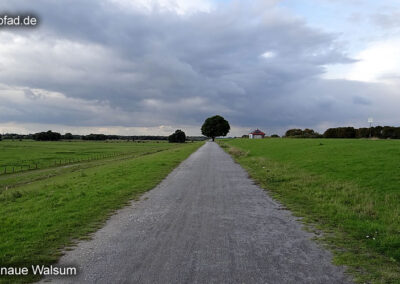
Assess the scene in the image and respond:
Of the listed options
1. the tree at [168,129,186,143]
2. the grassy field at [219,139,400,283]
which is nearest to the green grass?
the grassy field at [219,139,400,283]

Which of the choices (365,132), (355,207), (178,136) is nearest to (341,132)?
(365,132)

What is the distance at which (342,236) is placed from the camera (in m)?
7.20

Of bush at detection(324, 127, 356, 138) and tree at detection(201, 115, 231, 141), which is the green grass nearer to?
tree at detection(201, 115, 231, 141)

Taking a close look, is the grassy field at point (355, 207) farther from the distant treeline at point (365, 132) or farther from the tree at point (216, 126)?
the tree at point (216, 126)

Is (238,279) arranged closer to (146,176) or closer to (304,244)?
(304,244)

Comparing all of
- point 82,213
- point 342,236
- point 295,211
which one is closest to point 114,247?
point 82,213

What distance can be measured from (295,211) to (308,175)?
31.1ft

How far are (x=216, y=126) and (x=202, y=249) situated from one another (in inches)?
5363

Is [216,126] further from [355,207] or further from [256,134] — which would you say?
[355,207]

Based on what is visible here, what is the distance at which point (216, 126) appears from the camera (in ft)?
465

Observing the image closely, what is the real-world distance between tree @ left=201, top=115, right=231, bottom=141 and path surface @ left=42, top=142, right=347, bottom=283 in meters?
132

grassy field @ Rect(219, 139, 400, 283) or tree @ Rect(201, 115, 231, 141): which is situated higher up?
tree @ Rect(201, 115, 231, 141)

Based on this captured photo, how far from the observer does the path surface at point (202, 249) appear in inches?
194

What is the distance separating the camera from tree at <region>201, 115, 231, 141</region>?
142 m
